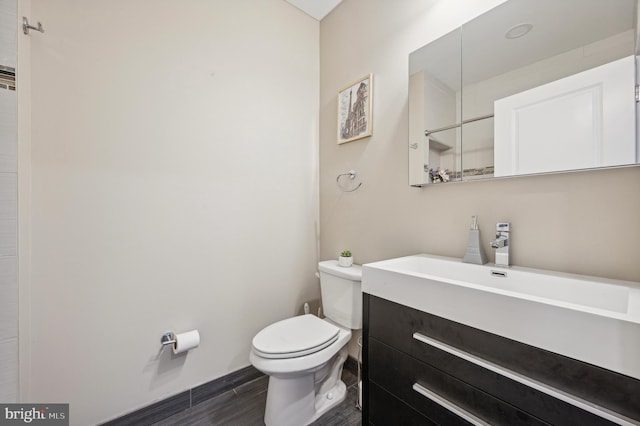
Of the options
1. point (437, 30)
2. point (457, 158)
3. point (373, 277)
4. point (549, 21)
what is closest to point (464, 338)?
point (373, 277)

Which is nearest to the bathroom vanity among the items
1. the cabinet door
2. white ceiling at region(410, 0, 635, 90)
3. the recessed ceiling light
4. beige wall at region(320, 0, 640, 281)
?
beige wall at region(320, 0, 640, 281)

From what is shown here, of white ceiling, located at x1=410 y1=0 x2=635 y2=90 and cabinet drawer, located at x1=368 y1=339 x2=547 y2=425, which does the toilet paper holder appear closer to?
cabinet drawer, located at x1=368 y1=339 x2=547 y2=425

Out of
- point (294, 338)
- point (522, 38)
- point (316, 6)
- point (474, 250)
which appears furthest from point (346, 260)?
point (316, 6)

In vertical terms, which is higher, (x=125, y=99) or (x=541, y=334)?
(x=125, y=99)

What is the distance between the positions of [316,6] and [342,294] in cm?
207

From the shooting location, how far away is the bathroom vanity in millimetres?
587

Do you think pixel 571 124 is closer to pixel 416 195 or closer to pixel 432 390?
pixel 416 195

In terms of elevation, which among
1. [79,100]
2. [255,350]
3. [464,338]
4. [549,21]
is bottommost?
[255,350]

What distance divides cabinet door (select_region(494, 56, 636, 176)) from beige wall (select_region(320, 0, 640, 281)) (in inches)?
2.6

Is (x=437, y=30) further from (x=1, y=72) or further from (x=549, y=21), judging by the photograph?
(x=1, y=72)

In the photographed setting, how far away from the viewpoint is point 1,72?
1017 mm

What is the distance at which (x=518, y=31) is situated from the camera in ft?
3.47

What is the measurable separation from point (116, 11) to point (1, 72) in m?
0.56

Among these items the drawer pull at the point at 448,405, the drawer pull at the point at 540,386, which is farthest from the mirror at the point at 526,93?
the drawer pull at the point at 448,405
